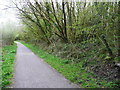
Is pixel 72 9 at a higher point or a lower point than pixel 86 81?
higher

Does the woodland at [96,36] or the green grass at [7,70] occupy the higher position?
the woodland at [96,36]

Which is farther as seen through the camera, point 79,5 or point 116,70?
point 79,5

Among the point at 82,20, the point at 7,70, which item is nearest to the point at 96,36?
the point at 82,20

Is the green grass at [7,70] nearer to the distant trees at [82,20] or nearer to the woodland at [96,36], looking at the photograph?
the woodland at [96,36]

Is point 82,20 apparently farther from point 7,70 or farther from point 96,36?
point 7,70

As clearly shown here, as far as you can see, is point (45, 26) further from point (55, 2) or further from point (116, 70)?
point (116, 70)

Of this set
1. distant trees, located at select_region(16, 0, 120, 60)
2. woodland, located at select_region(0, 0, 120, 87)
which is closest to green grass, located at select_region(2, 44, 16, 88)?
woodland, located at select_region(0, 0, 120, 87)

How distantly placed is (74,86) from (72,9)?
7.55 metres

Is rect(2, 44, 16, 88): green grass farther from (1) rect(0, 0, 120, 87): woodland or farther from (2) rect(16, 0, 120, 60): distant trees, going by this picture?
(2) rect(16, 0, 120, 60): distant trees

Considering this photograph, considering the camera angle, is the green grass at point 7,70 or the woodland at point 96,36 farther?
the woodland at point 96,36

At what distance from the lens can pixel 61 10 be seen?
10078 mm

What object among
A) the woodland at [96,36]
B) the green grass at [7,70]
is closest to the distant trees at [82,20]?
the woodland at [96,36]

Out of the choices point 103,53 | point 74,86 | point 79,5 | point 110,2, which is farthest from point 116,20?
point 79,5

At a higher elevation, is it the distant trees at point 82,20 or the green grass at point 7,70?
the distant trees at point 82,20
